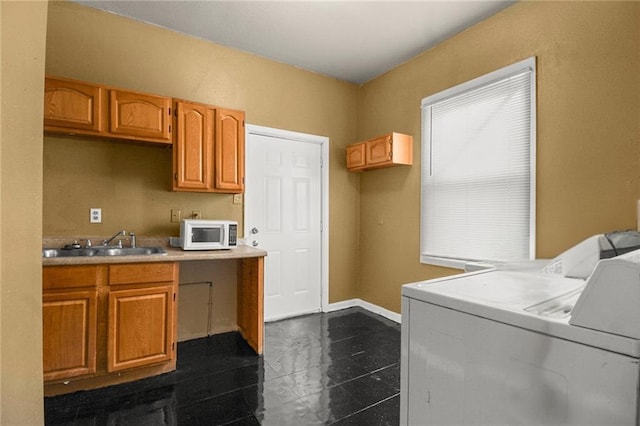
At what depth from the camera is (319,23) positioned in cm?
273

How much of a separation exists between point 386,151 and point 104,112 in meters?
2.46

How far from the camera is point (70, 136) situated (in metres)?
2.44

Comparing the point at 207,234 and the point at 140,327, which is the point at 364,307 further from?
the point at 140,327

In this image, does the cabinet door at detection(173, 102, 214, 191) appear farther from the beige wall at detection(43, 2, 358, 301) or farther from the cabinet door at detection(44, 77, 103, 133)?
the cabinet door at detection(44, 77, 103, 133)

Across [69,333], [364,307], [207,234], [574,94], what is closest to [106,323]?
[69,333]

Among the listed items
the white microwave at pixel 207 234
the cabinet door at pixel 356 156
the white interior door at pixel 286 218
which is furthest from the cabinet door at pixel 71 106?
the cabinet door at pixel 356 156

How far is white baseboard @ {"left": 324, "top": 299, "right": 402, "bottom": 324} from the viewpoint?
11.3ft

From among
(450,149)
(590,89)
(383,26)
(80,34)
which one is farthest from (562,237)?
(80,34)

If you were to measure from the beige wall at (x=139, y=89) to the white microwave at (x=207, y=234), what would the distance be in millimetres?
400

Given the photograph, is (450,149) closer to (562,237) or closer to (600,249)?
(562,237)

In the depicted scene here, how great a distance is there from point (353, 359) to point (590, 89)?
2.53 metres

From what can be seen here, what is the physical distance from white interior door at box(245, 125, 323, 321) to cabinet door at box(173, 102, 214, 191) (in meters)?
0.60

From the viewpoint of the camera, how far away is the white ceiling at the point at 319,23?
251cm

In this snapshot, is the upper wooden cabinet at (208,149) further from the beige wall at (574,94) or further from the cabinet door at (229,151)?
the beige wall at (574,94)
